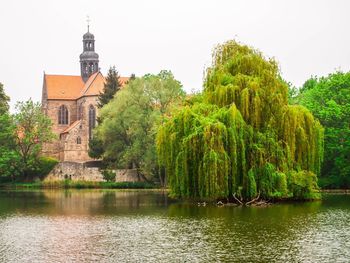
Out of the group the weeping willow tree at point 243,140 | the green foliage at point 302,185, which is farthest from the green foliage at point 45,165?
the green foliage at point 302,185

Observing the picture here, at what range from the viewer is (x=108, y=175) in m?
72.9

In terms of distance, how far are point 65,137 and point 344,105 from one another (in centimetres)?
4135

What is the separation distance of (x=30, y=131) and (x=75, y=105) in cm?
1826

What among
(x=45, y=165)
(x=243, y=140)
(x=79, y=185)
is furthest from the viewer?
(x=45, y=165)

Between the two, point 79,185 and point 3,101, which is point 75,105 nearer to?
point 3,101

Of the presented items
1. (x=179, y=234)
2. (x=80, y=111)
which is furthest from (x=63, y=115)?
(x=179, y=234)

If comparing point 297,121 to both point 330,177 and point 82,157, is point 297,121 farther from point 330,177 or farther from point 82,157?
point 82,157

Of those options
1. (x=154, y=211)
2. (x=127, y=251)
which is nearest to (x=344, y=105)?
(x=154, y=211)

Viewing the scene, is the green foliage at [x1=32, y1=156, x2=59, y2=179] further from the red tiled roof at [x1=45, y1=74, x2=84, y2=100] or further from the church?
the red tiled roof at [x1=45, y1=74, x2=84, y2=100]

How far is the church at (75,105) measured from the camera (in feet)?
287

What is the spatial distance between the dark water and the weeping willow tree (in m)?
1.46

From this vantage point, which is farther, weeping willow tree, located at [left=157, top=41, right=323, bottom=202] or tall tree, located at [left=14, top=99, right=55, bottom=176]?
tall tree, located at [left=14, top=99, right=55, bottom=176]

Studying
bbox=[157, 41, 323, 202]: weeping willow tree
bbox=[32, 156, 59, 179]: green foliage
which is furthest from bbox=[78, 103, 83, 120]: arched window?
bbox=[157, 41, 323, 202]: weeping willow tree

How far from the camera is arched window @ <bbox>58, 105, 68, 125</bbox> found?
3698 inches
